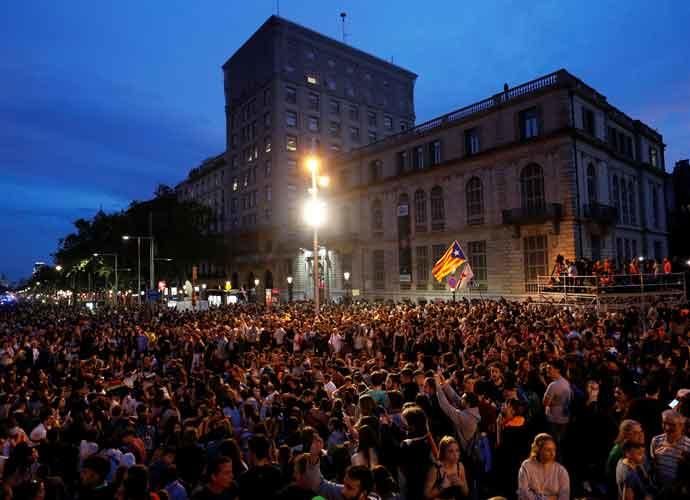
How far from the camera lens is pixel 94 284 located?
7900 cm

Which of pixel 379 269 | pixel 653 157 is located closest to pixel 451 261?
pixel 379 269

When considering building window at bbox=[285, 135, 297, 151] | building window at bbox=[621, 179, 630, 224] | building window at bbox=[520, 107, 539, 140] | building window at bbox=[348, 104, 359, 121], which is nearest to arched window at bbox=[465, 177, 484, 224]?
building window at bbox=[520, 107, 539, 140]

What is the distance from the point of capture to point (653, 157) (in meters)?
46.9

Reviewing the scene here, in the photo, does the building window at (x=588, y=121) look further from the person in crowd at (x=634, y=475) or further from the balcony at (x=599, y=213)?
the person in crowd at (x=634, y=475)

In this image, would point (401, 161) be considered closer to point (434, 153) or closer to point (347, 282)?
point (434, 153)

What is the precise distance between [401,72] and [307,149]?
21318 millimetres

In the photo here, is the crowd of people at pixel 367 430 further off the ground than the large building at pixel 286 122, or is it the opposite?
the large building at pixel 286 122

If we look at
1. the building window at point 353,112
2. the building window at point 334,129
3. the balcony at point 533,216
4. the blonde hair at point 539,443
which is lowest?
the blonde hair at point 539,443

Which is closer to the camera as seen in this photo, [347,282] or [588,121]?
[588,121]

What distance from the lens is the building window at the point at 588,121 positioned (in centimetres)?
3462

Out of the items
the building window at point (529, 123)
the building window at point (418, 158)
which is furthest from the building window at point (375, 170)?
the building window at point (529, 123)

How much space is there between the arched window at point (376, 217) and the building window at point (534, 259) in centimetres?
1611

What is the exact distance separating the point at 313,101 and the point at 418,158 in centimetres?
2436

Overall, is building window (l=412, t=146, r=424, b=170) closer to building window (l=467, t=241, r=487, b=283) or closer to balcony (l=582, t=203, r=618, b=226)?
building window (l=467, t=241, r=487, b=283)
